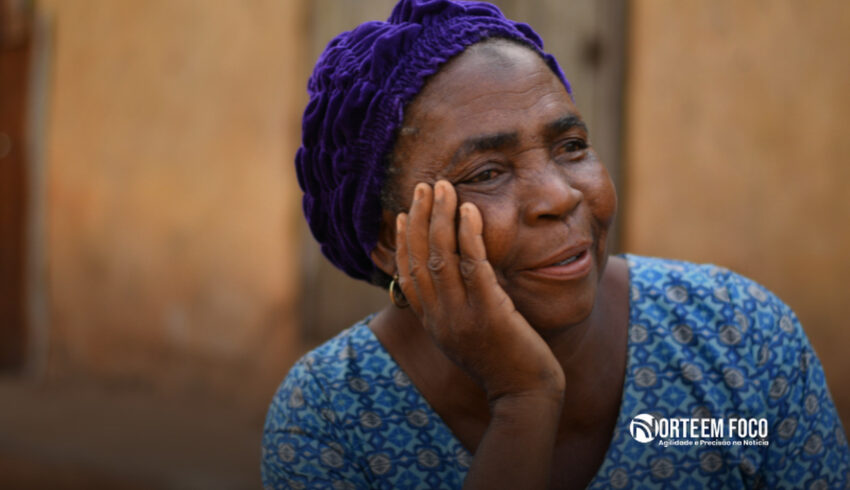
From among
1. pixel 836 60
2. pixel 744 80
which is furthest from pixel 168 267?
pixel 836 60

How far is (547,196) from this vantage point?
1970 millimetres

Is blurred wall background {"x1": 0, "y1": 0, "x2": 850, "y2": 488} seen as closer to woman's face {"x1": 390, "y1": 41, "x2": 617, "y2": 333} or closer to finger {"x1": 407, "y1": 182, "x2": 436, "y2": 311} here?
woman's face {"x1": 390, "y1": 41, "x2": 617, "y2": 333}

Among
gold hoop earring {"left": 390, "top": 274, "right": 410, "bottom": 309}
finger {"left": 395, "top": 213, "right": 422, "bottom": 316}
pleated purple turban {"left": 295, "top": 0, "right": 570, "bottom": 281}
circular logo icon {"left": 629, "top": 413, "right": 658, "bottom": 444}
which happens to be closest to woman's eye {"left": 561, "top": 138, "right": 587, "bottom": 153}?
pleated purple turban {"left": 295, "top": 0, "right": 570, "bottom": 281}

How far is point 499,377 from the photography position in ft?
6.69

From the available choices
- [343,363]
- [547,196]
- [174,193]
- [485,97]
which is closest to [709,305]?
[547,196]

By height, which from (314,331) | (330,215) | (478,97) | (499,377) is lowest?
(314,331)

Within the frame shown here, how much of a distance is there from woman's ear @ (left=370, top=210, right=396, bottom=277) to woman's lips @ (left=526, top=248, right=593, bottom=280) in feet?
1.45

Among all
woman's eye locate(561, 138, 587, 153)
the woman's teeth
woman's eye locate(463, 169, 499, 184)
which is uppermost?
woman's eye locate(561, 138, 587, 153)

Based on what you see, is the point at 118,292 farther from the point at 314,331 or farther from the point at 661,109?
the point at 661,109

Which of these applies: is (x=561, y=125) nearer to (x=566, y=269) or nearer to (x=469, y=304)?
(x=566, y=269)

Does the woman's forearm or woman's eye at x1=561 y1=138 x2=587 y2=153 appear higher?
woman's eye at x1=561 y1=138 x2=587 y2=153

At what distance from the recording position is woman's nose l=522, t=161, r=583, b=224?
196 cm

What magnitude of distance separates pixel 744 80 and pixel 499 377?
2936 mm

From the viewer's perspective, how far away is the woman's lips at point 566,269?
1991 millimetres
